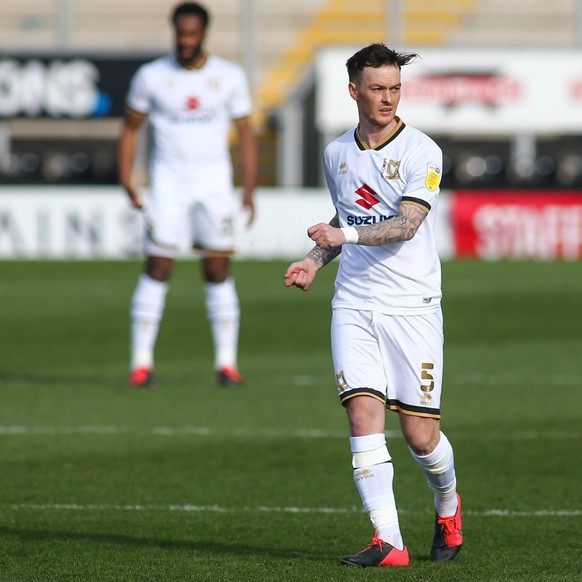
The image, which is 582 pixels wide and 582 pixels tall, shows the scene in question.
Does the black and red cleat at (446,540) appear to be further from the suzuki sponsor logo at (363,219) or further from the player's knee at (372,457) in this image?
the suzuki sponsor logo at (363,219)

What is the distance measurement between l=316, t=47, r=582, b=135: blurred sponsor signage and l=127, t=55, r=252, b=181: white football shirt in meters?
14.9

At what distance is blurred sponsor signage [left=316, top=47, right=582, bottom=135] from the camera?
25.6 m

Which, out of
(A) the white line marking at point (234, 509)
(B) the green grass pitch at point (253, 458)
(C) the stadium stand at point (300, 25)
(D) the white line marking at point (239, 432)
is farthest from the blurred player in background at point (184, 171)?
(C) the stadium stand at point (300, 25)

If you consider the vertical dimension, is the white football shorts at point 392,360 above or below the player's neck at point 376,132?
below

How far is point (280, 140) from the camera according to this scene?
90.1ft

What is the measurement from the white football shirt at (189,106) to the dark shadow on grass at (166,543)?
16.1ft

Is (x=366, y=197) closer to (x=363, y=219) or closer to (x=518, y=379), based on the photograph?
(x=363, y=219)

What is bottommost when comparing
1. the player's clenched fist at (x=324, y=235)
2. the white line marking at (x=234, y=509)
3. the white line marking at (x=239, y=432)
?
the white line marking at (x=239, y=432)

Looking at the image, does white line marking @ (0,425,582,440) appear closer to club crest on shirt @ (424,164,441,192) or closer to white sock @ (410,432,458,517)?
white sock @ (410,432,458,517)

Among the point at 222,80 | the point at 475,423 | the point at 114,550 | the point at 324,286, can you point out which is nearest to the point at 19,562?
the point at 114,550

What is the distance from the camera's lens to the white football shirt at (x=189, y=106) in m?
10.4

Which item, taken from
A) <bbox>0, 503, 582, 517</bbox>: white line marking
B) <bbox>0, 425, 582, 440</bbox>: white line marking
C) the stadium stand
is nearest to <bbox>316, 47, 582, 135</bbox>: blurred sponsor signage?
the stadium stand

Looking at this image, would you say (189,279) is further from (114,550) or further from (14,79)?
(114,550)

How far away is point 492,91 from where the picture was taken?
2588cm
